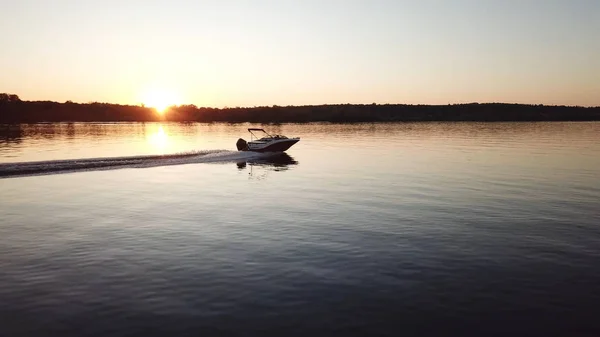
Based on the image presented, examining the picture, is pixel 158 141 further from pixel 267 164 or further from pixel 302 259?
pixel 302 259

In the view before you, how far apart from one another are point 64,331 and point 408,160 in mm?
49897

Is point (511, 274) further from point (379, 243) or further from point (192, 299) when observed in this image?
point (192, 299)

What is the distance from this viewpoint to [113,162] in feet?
168

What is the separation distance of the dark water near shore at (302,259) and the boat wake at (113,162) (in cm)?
635

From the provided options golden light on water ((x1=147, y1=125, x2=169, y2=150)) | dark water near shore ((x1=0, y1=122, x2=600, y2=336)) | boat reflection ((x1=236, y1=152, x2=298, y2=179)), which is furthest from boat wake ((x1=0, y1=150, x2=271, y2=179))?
golden light on water ((x1=147, y1=125, x2=169, y2=150))

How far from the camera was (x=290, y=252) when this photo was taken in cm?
1842

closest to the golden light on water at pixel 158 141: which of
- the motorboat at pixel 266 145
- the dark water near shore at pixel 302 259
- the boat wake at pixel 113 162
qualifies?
the motorboat at pixel 266 145

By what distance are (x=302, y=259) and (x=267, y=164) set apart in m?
39.4

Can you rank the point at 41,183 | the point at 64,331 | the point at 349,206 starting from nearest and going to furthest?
the point at 64,331
the point at 349,206
the point at 41,183

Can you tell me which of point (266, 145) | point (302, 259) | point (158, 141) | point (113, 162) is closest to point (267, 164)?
point (266, 145)

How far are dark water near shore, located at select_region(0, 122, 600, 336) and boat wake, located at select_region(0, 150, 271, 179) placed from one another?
6.35 meters

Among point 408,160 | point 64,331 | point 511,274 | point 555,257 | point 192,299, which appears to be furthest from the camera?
point 408,160

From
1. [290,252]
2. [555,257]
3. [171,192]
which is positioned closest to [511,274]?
[555,257]

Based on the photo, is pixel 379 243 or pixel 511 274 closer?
pixel 511 274
